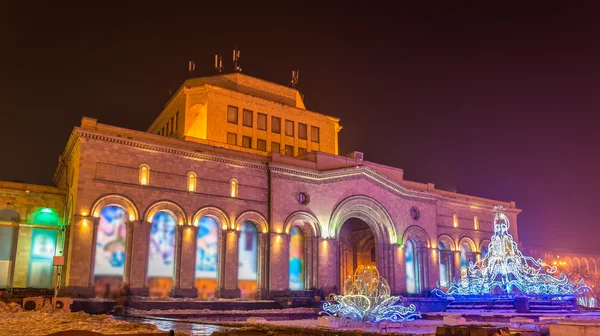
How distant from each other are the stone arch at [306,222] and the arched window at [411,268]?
32.7ft

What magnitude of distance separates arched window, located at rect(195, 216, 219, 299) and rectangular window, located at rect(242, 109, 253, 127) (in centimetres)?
1152

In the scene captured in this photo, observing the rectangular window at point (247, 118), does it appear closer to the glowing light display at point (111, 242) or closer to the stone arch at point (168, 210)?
the stone arch at point (168, 210)

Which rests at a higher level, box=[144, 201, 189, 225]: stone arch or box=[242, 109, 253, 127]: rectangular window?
box=[242, 109, 253, 127]: rectangular window

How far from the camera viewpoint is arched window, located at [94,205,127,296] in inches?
1155

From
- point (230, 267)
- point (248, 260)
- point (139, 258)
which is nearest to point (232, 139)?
point (248, 260)

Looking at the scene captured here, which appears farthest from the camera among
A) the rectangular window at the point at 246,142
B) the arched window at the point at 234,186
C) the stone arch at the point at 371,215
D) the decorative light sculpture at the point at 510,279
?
the rectangular window at the point at 246,142

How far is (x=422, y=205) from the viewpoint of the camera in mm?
45312

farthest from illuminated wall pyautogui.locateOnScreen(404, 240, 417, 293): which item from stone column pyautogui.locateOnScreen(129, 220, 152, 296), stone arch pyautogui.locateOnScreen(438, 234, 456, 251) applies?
stone column pyautogui.locateOnScreen(129, 220, 152, 296)

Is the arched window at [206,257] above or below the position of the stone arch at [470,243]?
below

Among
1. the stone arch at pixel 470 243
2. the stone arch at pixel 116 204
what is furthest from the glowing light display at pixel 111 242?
the stone arch at pixel 470 243

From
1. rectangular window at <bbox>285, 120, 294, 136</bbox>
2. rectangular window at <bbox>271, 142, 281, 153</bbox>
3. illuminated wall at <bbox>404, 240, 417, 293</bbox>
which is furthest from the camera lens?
rectangular window at <bbox>285, 120, 294, 136</bbox>

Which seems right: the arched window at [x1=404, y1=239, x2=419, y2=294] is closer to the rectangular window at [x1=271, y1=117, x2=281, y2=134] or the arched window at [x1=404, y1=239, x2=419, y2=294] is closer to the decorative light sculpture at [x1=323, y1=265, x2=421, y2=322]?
the rectangular window at [x1=271, y1=117, x2=281, y2=134]

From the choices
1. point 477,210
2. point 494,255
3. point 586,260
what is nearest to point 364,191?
point 494,255

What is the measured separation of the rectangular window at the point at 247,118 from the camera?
4300 cm
